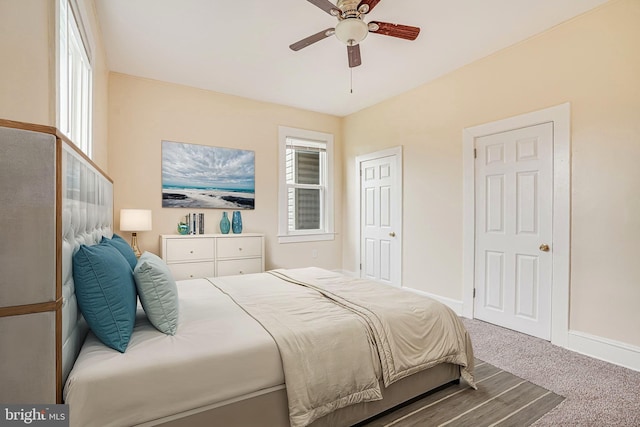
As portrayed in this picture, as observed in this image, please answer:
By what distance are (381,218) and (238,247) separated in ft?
Answer: 6.76

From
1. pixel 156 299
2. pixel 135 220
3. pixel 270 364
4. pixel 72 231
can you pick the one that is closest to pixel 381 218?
pixel 135 220

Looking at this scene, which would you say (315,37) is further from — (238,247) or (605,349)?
(605,349)

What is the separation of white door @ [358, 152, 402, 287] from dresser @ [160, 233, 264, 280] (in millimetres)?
1658

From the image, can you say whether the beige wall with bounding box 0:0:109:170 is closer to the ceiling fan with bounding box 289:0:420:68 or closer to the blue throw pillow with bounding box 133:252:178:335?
the blue throw pillow with bounding box 133:252:178:335

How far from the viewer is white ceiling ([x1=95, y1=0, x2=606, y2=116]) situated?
2.49 metres

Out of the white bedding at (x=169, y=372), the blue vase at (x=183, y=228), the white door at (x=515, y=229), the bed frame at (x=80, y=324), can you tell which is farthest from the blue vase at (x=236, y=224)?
the white door at (x=515, y=229)

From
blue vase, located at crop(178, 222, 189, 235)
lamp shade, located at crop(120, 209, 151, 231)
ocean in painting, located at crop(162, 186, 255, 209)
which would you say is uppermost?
ocean in painting, located at crop(162, 186, 255, 209)

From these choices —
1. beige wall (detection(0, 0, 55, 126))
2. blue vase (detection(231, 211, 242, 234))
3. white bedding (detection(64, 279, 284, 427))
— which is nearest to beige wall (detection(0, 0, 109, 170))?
beige wall (detection(0, 0, 55, 126))

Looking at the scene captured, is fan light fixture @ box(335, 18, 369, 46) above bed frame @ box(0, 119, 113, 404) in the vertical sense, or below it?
above

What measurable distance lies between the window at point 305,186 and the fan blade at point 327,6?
265 cm

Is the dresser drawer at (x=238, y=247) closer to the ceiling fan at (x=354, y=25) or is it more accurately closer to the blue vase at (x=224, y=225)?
the blue vase at (x=224, y=225)

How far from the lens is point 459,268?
3.55 m

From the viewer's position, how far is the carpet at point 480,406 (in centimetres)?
172

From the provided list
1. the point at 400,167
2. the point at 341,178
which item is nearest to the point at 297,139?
the point at 341,178
